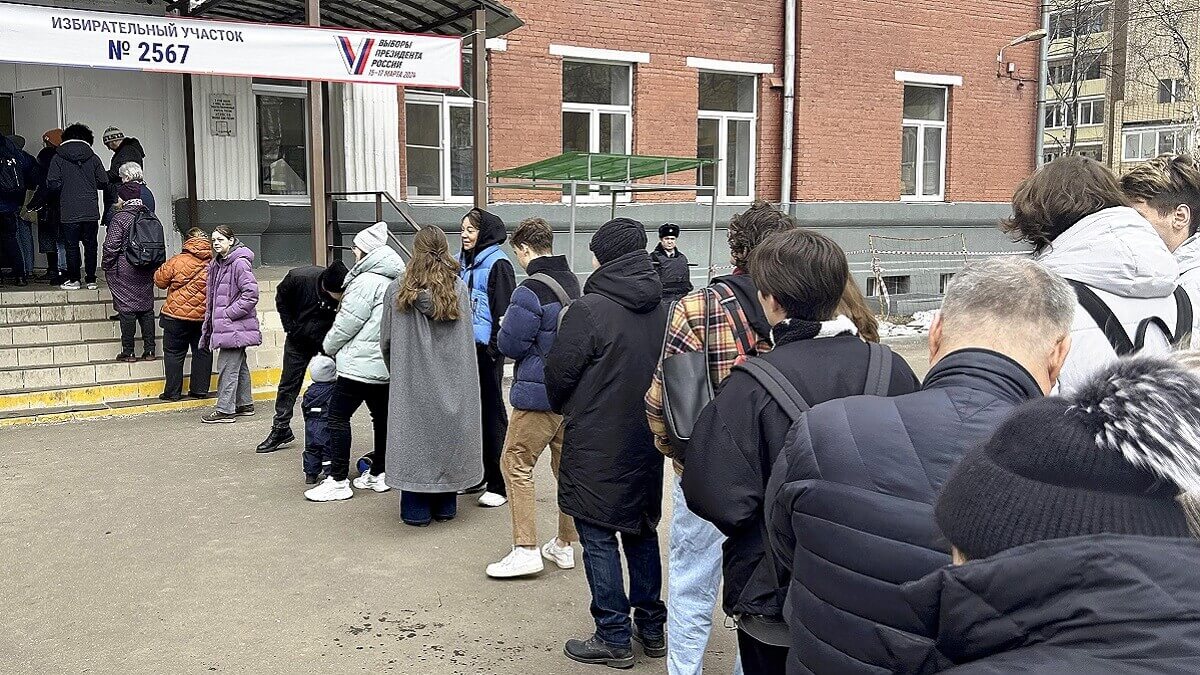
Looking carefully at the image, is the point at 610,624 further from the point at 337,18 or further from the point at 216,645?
the point at 337,18

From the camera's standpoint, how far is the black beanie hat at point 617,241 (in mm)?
4242

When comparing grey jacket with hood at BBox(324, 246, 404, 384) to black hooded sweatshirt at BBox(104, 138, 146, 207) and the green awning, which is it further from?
black hooded sweatshirt at BBox(104, 138, 146, 207)

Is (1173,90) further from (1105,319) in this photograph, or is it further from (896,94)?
(1105,319)


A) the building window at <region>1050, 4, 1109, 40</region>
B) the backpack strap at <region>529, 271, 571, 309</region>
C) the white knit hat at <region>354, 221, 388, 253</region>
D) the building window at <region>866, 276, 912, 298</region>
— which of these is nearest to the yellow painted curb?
the white knit hat at <region>354, 221, 388, 253</region>

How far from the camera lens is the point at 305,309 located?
7051 millimetres

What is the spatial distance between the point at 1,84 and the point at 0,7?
441 centimetres

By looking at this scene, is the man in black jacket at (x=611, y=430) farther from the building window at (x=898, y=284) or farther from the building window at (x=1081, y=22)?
the building window at (x=1081, y=22)

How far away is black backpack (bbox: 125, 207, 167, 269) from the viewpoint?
9.22 metres

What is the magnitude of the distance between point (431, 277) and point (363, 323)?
2.47 feet

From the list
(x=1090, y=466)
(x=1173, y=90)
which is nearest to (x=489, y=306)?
(x=1090, y=466)

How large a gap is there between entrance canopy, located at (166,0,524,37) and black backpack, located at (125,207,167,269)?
9.13 feet

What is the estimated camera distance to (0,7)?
7.92 m

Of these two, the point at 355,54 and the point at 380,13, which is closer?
the point at 355,54

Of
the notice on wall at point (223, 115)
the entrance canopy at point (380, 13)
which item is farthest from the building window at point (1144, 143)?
the notice on wall at point (223, 115)
